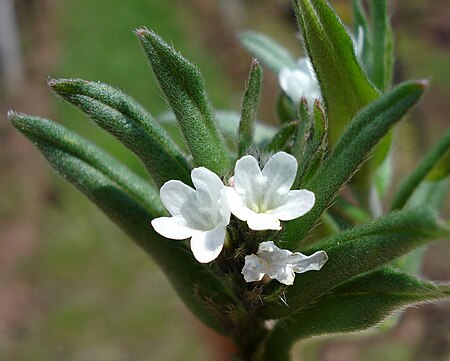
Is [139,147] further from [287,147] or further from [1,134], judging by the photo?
[1,134]

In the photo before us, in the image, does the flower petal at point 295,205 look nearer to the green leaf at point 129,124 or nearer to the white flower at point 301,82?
the green leaf at point 129,124

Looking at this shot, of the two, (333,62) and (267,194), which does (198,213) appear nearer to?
(267,194)

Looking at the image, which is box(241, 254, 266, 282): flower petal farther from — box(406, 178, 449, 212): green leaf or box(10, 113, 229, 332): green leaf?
box(406, 178, 449, 212): green leaf

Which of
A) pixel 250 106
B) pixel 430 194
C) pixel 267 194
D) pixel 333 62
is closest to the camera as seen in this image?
pixel 267 194

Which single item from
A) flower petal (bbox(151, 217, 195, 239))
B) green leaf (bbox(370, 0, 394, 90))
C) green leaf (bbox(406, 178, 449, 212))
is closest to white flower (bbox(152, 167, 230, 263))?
flower petal (bbox(151, 217, 195, 239))

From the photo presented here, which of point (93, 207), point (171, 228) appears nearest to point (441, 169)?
point (171, 228)

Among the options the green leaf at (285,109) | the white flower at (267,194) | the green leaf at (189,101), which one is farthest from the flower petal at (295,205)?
the green leaf at (285,109)

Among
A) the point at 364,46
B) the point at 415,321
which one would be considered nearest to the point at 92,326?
the point at 415,321
